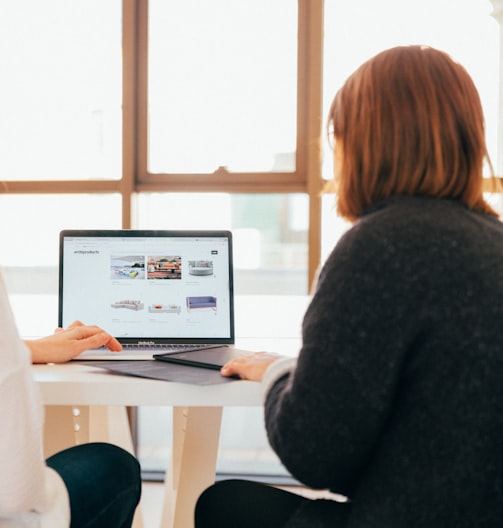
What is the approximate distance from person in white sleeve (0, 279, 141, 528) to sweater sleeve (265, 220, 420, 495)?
327 mm

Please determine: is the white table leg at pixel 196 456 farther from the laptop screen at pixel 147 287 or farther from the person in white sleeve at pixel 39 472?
the person in white sleeve at pixel 39 472

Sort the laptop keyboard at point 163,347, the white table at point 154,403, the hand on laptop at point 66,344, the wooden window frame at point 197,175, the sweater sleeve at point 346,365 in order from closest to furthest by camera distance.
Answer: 1. the sweater sleeve at point 346,365
2. the white table at point 154,403
3. the hand on laptop at point 66,344
4. the laptop keyboard at point 163,347
5. the wooden window frame at point 197,175

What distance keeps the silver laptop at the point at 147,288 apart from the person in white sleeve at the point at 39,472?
456mm

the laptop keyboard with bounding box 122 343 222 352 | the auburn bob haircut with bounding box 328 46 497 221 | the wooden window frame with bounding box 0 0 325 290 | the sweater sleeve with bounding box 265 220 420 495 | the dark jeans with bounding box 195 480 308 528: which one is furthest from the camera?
the wooden window frame with bounding box 0 0 325 290

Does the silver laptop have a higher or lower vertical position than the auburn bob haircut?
lower

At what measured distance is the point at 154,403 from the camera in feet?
4.02

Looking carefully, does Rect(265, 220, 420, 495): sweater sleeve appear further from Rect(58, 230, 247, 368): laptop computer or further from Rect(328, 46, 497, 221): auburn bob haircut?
Rect(58, 230, 247, 368): laptop computer

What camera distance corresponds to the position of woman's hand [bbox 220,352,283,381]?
123 cm

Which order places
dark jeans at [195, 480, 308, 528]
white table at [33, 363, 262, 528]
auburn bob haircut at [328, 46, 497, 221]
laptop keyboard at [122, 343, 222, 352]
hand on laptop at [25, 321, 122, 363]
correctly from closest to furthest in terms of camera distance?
auburn bob haircut at [328, 46, 497, 221]
dark jeans at [195, 480, 308, 528]
white table at [33, 363, 262, 528]
hand on laptop at [25, 321, 122, 363]
laptop keyboard at [122, 343, 222, 352]

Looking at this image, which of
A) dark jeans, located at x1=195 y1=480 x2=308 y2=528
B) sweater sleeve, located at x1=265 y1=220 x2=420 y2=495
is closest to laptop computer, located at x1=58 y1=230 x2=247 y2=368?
dark jeans, located at x1=195 y1=480 x2=308 y2=528

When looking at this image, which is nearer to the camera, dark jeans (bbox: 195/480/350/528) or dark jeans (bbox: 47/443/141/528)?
dark jeans (bbox: 195/480/350/528)

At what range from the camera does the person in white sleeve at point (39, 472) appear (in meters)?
0.90

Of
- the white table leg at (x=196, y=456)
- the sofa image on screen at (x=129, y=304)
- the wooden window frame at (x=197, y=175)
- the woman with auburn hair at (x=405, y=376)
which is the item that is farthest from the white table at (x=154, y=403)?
the wooden window frame at (x=197, y=175)

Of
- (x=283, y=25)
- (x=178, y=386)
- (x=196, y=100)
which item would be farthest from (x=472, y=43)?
(x=178, y=386)
